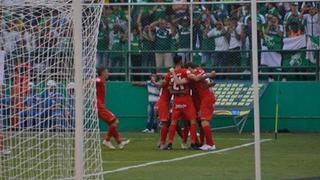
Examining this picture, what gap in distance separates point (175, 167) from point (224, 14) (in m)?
10.4

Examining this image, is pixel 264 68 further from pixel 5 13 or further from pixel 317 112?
pixel 5 13

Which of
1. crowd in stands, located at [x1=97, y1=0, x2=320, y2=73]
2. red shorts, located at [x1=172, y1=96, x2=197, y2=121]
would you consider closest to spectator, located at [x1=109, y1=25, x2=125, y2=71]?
crowd in stands, located at [x1=97, y1=0, x2=320, y2=73]

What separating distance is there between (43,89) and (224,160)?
5575mm

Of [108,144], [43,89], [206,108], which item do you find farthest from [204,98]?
[43,89]

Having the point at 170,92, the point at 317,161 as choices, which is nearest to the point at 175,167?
the point at 317,161

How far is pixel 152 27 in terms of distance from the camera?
28688 millimetres

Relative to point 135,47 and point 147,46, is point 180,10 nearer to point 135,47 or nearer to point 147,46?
point 147,46

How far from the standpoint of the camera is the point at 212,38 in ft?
92.9

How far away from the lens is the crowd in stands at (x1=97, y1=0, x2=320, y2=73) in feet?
90.8

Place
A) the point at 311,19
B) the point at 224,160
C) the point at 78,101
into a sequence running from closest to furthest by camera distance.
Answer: the point at 78,101
the point at 224,160
the point at 311,19

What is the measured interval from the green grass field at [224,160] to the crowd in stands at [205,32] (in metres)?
3.03

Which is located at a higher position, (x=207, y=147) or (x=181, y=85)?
(x=181, y=85)

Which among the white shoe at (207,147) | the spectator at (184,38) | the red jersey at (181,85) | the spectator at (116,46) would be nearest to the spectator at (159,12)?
the spectator at (184,38)

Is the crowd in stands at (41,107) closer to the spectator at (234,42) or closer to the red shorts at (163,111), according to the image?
the red shorts at (163,111)
